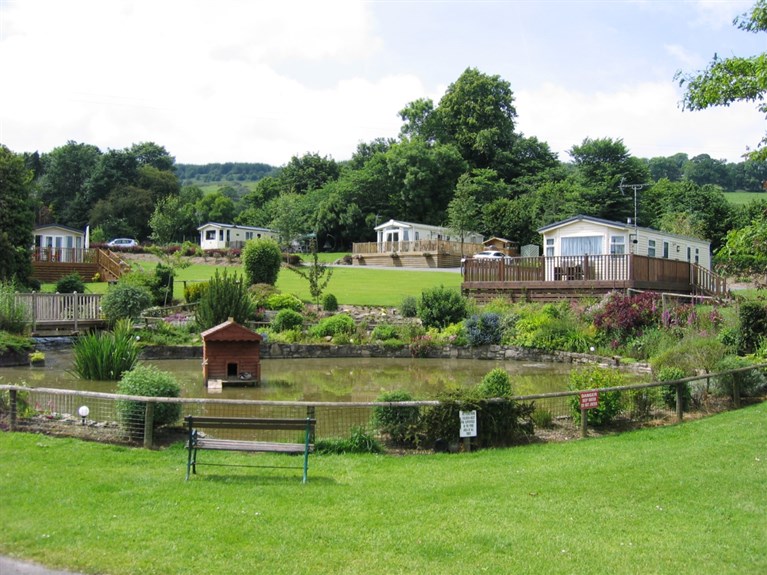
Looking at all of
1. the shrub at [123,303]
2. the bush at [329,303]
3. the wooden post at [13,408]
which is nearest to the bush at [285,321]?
the bush at [329,303]

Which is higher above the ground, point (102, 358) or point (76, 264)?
point (76, 264)

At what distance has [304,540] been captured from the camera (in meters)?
6.14

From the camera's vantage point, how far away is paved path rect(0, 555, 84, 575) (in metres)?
5.54

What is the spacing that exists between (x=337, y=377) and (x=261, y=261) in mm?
15844

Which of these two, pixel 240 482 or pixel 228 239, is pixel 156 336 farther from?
pixel 228 239

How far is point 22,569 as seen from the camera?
559 centimetres

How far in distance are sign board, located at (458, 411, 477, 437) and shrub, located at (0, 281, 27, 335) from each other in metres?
17.4

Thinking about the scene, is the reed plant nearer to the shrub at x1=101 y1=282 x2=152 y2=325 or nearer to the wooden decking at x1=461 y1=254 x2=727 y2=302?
the shrub at x1=101 y1=282 x2=152 y2=325

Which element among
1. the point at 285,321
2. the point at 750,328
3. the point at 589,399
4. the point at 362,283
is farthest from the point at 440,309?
the point at 589,399

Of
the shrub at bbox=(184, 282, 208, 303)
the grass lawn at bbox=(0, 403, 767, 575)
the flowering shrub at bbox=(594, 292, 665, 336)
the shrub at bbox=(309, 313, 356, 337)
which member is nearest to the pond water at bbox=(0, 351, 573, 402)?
the shrub at bbox=(309, 313, 356, 337)

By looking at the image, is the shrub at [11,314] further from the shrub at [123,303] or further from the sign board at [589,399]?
the sign board at [589,399]

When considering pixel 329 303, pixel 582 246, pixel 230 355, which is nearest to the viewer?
pixel 230 355

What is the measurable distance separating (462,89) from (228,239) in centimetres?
3074

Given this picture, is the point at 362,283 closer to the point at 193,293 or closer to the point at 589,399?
the point at 193,293
